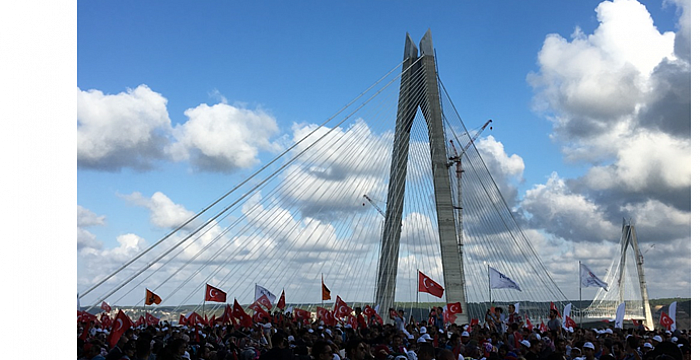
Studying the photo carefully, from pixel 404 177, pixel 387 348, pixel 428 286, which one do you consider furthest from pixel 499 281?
pixel 387 348

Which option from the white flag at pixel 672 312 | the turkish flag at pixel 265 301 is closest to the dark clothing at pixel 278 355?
the turkish flag at pixel 265 301

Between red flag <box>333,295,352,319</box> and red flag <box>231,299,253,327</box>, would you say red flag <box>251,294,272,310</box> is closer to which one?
red flag <box>333,295,352,319</box>

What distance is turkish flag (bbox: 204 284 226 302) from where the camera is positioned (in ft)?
83.3

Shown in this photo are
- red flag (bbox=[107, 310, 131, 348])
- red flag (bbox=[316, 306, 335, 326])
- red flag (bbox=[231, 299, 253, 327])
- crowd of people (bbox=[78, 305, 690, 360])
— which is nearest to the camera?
crowd of people (bbox=[78, 305, 690, 360])

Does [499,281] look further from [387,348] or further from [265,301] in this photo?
[387,348]

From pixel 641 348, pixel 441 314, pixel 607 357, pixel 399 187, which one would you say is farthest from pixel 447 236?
pixel 607 357

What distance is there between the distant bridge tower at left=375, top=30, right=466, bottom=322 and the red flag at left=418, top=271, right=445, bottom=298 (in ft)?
16.1

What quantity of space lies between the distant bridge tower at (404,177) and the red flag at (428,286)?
4913 mm

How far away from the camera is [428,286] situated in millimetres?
24406

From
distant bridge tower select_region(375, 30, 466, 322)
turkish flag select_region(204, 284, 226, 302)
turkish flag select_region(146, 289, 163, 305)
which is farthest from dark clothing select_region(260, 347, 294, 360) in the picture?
turkish flag select_region(146, 289, 163, 305)

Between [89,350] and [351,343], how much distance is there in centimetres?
505

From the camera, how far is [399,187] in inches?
1382

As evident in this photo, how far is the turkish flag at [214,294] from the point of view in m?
→ 25.4

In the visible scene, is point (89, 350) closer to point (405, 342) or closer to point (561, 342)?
point (405, 342)
